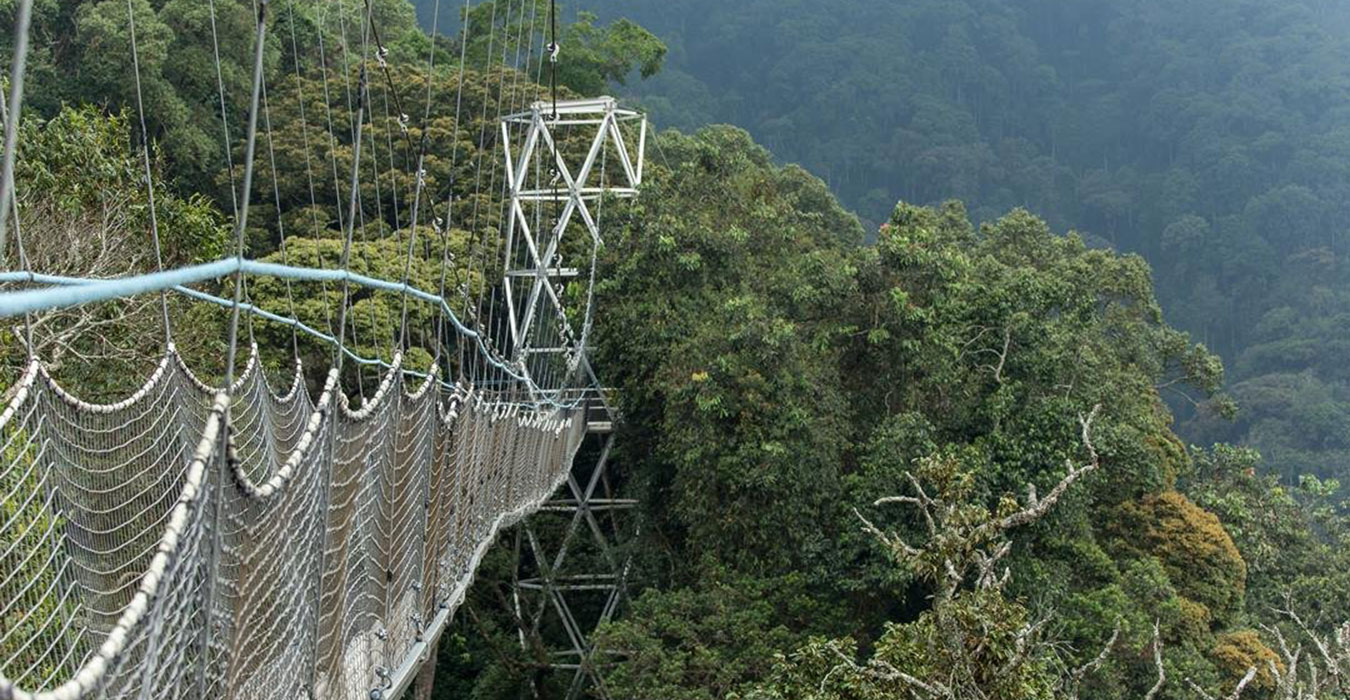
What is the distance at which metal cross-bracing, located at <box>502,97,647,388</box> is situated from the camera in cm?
1129

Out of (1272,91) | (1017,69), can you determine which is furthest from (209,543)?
(1017,69)

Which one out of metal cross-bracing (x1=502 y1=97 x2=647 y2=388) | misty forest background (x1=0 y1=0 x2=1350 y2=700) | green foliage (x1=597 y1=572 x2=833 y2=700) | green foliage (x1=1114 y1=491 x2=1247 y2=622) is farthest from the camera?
metal cross-bracing (x1=502 y1=97 x2=647 y2=388)

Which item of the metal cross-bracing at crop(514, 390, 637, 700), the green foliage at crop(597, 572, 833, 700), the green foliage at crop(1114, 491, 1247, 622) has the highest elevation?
the green foliage at crop(1114, 491, 1247, 622)

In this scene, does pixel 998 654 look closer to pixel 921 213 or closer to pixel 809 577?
pixel 809 577

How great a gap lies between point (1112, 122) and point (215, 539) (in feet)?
144

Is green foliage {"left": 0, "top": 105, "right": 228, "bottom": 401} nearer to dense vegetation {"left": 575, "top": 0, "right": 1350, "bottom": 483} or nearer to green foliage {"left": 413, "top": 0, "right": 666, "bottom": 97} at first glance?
green foliage {"left": 413, "top": 0, "right": 666, "bottom": 97}

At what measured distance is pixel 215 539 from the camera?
2023mm

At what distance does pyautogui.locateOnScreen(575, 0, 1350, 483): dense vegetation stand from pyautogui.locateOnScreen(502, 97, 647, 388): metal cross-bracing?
15.3 m

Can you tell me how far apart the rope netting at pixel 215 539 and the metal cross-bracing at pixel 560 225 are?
19.1 feet

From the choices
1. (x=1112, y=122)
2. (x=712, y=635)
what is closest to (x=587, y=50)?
(x=712, y=635)

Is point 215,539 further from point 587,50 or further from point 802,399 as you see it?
point 587,50

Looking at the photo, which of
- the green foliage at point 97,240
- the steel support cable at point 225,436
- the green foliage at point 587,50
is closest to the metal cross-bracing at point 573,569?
the green foliage at point 97,240

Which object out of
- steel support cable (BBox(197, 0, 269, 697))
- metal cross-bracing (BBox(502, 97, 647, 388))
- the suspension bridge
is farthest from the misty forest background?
steel support cable (BBox(197, 0, 269, 697))

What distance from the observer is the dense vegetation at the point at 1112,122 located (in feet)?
103
